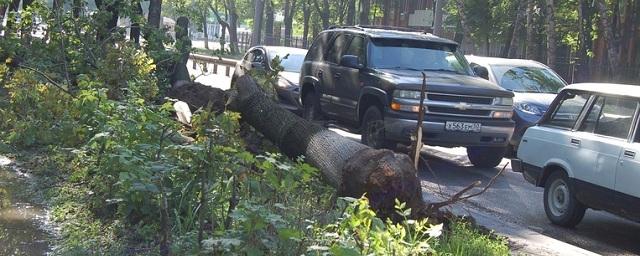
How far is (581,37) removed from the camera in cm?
3284

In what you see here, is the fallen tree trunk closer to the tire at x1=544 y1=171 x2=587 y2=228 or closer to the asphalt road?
the asphalt road

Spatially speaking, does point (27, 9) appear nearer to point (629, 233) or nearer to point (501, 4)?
point (629, 233)

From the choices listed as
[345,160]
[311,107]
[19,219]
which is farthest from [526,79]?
[19,219]

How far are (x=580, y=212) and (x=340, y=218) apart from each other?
13.3ft

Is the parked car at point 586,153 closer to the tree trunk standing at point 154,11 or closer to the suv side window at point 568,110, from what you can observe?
the suv side window at point 568,110

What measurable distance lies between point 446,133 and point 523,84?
415 cm

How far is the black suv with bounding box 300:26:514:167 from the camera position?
11.3 meters

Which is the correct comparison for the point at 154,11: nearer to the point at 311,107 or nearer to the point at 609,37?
the point at 311,107

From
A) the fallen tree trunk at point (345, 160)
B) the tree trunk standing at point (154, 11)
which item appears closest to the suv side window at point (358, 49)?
the fallen tree trunk at point (345, 160)

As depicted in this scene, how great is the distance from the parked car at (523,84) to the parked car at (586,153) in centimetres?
447

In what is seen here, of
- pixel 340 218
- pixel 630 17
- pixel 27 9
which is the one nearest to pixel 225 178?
pixel 340 218

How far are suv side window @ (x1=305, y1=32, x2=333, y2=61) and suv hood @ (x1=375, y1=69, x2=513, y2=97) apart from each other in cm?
217

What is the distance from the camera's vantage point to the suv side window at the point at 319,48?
13992 millimetres

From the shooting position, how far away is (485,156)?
12.4m
